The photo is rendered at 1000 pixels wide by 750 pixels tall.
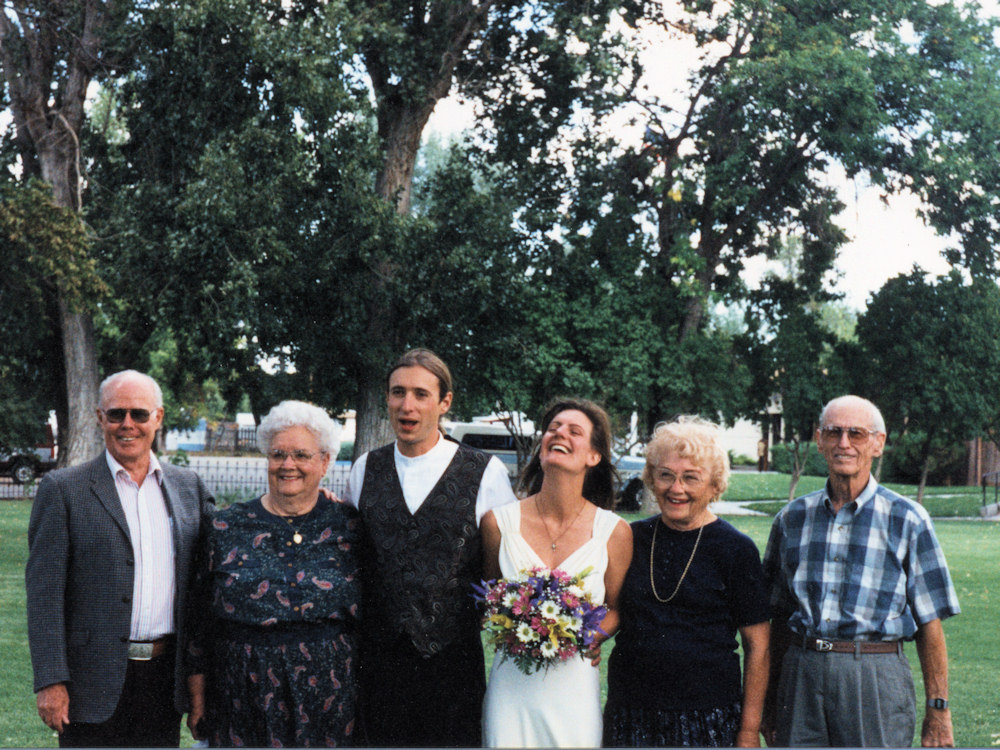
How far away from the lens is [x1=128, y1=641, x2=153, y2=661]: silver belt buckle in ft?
13.6

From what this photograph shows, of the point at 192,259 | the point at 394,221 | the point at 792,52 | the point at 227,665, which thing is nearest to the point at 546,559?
the point at 227,665

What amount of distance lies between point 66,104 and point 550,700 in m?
17.0

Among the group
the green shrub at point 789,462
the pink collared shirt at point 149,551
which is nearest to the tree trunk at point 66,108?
the pink collared shirt at point 149,551

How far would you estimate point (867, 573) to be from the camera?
4.15m

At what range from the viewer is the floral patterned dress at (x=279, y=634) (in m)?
3.96

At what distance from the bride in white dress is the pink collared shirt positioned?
1.29 metres

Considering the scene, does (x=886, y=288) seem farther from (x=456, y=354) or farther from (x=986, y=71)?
(x=456, y=354)

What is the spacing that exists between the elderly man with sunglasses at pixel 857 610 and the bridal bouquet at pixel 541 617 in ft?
3.04

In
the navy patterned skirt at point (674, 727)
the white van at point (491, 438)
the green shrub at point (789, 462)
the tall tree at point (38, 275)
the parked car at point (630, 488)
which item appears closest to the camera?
the navy patterned skirt at point (674, 727)

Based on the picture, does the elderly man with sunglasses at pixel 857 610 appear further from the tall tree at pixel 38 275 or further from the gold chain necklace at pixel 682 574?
the tall tree at pixel 38 275

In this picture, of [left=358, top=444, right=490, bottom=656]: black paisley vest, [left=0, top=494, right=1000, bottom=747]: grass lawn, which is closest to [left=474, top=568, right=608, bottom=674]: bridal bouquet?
[left=358, top=444, right=490, bottom=656]: black paisley vest

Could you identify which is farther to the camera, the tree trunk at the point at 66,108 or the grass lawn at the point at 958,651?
the tree trunk at the point at 66,108

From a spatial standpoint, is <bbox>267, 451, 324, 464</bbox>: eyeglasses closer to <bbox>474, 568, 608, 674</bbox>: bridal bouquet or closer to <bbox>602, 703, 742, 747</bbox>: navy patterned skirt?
<bbox>474, 568, 608, 674</bbox>: bridal bouquet

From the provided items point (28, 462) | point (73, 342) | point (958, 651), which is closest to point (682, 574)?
point (958, 651)
